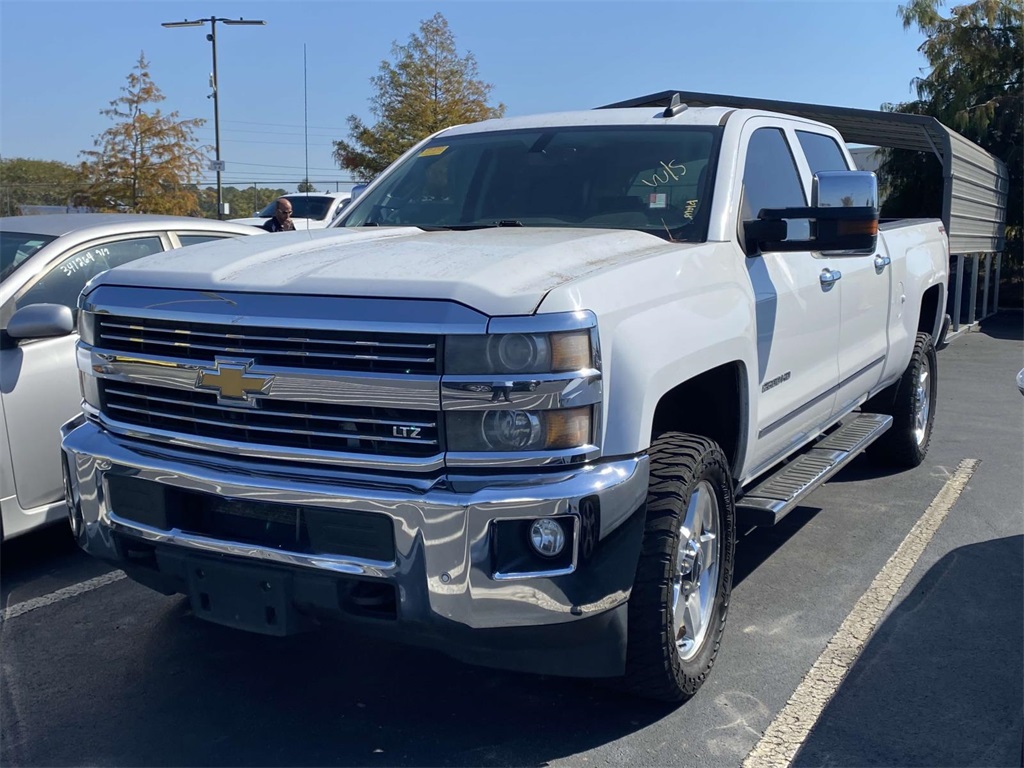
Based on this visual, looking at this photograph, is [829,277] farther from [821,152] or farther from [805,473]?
[821,152]

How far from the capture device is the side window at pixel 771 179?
4227 mm

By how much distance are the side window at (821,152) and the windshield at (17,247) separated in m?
3.80

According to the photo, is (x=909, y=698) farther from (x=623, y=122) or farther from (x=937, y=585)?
(x=623, y=122)

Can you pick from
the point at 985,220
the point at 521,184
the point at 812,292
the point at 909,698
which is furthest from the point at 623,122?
the point at 985,220

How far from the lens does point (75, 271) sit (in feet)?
16.9

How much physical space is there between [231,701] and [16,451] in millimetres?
1772

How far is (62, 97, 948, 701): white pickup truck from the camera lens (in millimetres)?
2785

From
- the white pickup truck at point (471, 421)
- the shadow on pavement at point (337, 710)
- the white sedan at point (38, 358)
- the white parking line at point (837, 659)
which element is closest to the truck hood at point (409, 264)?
the white pickup truck at point (471, 421)

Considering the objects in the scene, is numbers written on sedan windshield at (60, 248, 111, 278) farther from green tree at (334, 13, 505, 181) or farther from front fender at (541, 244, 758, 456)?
green tree at (334, 13, 505, 181)

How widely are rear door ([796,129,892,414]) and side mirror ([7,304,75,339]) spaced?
11.4 feet

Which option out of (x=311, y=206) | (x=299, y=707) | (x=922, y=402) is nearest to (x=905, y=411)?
(x=922, y=402)

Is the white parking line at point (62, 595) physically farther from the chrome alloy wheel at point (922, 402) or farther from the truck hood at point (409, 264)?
the chrome alloy wheel at point (922, 402)

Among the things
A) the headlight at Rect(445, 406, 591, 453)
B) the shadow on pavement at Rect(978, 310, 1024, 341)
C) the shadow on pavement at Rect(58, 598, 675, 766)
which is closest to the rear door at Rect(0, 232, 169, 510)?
the shadow on pavement at Rect(58, 598, 675, 766)

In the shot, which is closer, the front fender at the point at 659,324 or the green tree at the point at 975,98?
the front fender at the point at 659,324
